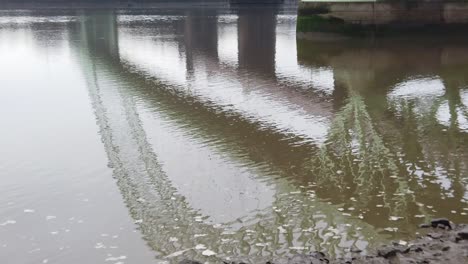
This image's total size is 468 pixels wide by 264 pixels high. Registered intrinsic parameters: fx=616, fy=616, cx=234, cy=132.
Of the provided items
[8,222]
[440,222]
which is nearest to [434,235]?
[440,222]

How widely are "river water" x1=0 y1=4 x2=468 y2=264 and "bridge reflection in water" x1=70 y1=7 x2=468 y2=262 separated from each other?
0.03 metres

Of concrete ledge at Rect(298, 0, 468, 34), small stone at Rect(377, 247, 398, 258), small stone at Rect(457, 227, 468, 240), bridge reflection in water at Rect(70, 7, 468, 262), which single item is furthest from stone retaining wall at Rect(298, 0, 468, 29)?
small stone at Rect(377, 247, 398, 258)

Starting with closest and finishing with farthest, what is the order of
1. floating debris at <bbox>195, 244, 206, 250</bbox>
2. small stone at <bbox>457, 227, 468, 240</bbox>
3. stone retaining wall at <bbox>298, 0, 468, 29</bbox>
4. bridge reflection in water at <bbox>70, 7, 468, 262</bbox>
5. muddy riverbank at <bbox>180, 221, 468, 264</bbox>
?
muddy riverbank at <bbox>180, 221, 468, 264</bbox>, small stone at <bbox>457, 227, 468, 240</bbox>, floating debris at <bbox>195, 244, 206, 250</bbox>, bridge reflection in water at <bbox>70, 7, 468, 262</bbox>, stone retaining wall at <bbox>298, 0, 468, 29</bbox>

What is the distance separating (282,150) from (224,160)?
1.01 m

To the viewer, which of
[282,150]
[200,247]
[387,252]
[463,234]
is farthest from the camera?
[282,150]

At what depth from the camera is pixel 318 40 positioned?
28.5m

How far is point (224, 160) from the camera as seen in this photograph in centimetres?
931

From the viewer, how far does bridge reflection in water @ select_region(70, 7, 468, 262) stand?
6578 millimetres

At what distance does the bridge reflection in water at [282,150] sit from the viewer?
6.58 meters

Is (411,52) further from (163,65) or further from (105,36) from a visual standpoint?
(105,36)

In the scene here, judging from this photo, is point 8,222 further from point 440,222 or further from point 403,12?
point 403,12

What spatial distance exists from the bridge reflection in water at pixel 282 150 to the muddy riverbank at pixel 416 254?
0.40 metres

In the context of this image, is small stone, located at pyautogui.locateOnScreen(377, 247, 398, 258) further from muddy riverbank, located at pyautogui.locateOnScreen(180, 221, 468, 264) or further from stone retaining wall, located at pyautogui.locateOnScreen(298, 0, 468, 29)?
stone retaining wall, located at pyautogui.locateOnScreen(298, 0, 468, 29)

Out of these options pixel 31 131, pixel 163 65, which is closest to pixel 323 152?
pixel 31 131
